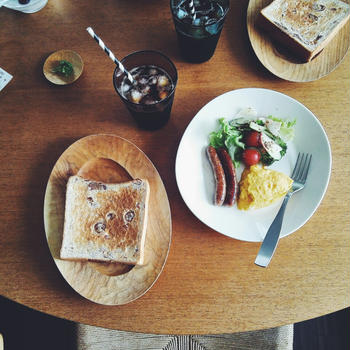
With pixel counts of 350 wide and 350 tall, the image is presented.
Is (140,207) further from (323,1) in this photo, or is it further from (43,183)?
(323,1)

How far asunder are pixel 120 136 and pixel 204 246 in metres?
0.63

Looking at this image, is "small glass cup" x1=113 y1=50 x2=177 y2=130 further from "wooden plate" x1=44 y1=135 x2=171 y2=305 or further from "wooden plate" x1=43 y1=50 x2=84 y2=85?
"wooden plate" x1=43 y1=50 x2=84 y2=85

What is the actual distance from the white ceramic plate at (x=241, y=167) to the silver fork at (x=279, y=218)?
19mm

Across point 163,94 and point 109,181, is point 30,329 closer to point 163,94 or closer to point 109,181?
point 109,181

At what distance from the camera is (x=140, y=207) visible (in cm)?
130

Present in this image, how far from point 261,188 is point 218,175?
0.19 meters

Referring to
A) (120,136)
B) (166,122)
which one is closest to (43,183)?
(120,136)

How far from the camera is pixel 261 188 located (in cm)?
131

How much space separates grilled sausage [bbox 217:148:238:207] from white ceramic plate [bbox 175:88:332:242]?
1.7 inches

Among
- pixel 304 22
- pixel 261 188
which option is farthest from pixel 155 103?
pixel 304 22

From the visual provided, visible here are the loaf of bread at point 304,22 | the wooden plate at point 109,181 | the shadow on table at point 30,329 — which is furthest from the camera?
the shadow on table at point 30,329

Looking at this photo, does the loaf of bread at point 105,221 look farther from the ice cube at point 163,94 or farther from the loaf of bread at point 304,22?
the loaf of bread at point 304,22

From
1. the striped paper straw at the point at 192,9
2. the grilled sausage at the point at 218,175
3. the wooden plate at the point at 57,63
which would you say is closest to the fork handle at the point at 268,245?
the grilled sausage at the point at 218,175

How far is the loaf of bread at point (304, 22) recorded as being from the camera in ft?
4.71
